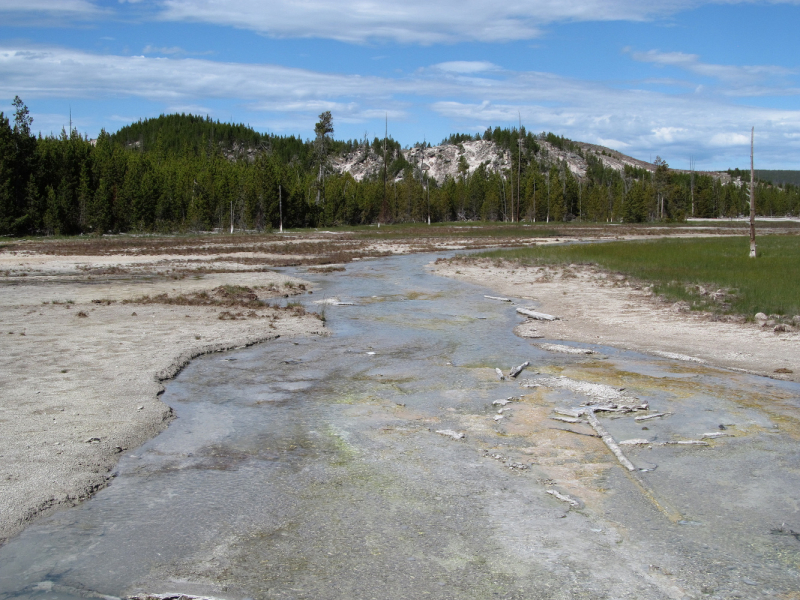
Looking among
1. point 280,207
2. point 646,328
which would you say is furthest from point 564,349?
point 280,207

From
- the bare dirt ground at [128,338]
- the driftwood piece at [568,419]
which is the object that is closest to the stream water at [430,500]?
the driftwood piece at [568,419]

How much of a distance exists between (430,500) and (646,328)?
40.9 feet

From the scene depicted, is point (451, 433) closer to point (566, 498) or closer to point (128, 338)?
point (566, 498)

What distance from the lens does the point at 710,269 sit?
1262 inches

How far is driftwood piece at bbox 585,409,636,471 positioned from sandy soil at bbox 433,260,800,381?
495 cm

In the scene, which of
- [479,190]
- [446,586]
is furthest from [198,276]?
[479,190]

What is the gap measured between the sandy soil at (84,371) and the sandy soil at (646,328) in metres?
7.06

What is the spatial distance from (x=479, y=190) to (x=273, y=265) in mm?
104928

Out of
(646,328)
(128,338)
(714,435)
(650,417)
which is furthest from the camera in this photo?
(646,328)

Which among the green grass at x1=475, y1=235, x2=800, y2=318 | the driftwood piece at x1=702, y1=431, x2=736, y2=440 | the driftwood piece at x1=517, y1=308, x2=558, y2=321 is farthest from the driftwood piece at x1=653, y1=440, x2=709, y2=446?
the green grass at x1=475, y1=235, x2=800, y2=318

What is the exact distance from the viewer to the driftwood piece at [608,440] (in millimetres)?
8000

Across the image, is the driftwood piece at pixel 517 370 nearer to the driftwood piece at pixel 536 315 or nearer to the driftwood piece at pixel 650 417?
the driftwood piece at pixel 650 417

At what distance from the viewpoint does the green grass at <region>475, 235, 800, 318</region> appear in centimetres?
2117

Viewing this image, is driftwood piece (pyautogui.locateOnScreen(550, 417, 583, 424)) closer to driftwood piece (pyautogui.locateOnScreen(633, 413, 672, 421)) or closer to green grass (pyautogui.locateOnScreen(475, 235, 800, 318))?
driftwood piece (pyautogui.locateOnScreen(633, 413, 672, 421))
